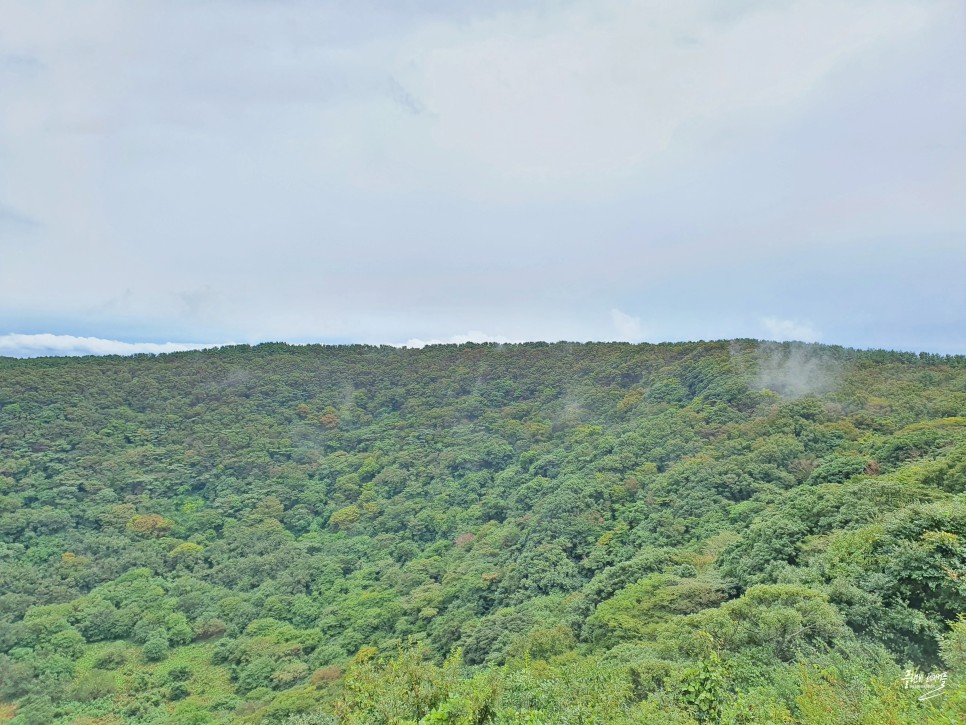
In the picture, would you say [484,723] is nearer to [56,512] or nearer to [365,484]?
[365,484]

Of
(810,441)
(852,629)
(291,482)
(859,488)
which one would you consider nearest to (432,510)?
(291,482)

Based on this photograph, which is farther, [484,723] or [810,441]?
[810,441]

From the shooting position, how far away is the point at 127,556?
4419 cm

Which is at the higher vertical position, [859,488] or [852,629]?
[859,488]

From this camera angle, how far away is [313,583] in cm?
4231

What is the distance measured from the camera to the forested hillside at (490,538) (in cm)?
1340

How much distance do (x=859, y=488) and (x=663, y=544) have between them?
10.5 meters

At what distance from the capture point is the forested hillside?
44.0 feet

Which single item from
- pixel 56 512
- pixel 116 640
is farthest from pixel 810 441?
pixel 56 512

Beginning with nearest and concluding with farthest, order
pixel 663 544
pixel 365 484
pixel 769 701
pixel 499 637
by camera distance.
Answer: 1. pixel 769 701
2. pixel 499 637
3. pixel 663 544
4. pixel 365 484

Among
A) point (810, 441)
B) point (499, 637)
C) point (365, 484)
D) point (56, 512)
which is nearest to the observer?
point (499, 637)

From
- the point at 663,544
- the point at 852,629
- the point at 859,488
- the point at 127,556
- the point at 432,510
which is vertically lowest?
the point at 127,556

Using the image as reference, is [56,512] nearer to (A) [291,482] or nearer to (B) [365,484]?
(A) [291,482]

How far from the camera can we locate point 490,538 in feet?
136
